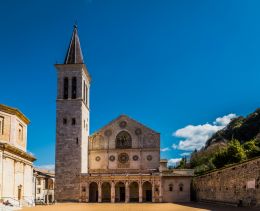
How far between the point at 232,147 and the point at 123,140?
54.7 feet

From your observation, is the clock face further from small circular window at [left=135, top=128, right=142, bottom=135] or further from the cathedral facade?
small circular window at [left=135, top=128, right=142, bottom=135]

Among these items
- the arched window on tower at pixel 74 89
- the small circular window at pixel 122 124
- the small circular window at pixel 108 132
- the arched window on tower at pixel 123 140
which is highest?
the arched window on tower at pixel 74 89

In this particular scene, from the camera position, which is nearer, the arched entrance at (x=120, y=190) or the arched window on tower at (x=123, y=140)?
the arched entrance at (x=120, y=190)

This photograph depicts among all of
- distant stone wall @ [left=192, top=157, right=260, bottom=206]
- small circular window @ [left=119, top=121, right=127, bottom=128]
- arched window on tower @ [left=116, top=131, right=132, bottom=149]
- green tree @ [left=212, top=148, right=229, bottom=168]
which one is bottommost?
distant stone wall @ [left=192, top=157, right=260, bottom=206]

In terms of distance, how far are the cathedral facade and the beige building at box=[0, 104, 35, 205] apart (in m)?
16.1

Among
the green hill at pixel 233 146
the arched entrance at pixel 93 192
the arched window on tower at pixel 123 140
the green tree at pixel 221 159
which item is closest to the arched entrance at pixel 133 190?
the arched entrance at pixel 93 192

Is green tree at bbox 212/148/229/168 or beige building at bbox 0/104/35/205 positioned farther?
green tree at bbox 212/148/229/168

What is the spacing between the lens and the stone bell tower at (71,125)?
2173 inches

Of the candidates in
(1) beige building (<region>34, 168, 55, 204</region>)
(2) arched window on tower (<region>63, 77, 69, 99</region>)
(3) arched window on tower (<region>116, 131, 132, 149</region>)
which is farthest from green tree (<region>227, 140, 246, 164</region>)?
(1) beige building (<region>34, 168, 55, 204</region>)

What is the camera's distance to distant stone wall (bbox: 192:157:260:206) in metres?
29.4

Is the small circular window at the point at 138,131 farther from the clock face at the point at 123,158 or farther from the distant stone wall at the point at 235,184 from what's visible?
the distant stone wall at the point at 235,184

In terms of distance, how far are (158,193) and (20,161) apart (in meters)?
23.7

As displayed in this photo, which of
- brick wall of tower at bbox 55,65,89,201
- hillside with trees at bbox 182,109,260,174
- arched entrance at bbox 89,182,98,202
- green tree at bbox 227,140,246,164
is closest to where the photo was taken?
green tree at bbox 227,140,246,164

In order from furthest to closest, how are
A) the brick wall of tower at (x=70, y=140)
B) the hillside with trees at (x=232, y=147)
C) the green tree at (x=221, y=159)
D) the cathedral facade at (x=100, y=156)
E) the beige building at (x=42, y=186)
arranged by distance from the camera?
the beige building at (x=42, y=186)
the brick wall of tower at (x=70, y=140)
the cathedral facade at (x=100, y=156)
the green tree at (x=221, y=159)
the hillside with trees at (x=232, y=147)
